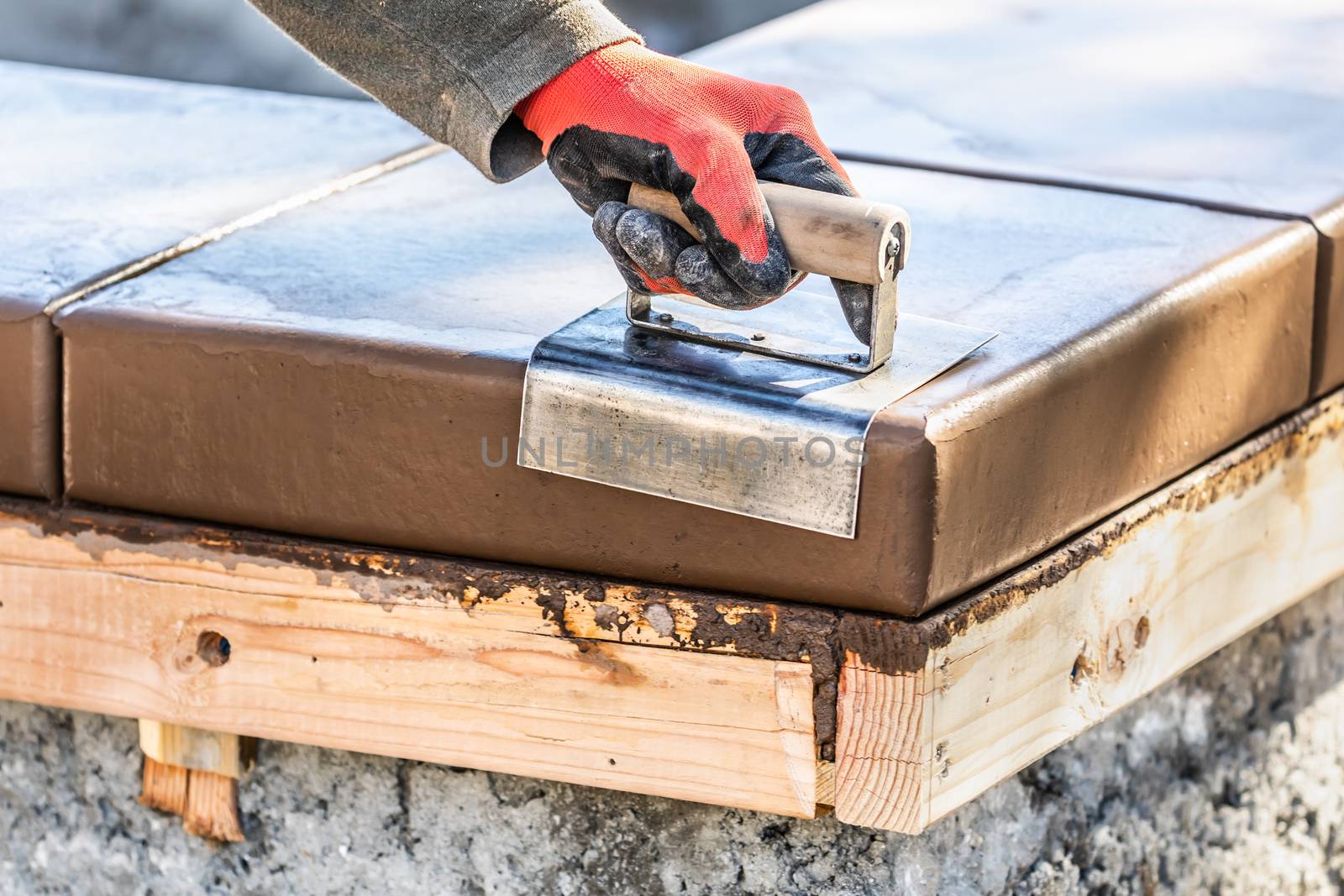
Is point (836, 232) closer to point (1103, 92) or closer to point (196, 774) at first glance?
point (196, 774)

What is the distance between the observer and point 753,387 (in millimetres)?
1185

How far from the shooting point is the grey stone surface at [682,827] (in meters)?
1.38

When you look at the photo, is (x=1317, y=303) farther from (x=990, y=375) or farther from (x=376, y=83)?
(x=376, y=83)

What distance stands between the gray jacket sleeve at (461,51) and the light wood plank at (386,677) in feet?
1.32

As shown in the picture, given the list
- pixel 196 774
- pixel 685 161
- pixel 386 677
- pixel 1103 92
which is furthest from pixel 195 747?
pixel 1103 92

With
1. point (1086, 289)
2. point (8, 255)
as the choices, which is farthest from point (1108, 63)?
point (8, 255)

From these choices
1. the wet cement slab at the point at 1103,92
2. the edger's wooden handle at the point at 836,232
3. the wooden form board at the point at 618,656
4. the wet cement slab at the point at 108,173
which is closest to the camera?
the edger's wooden handle at the point at 836,232

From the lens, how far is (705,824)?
54.0 inches

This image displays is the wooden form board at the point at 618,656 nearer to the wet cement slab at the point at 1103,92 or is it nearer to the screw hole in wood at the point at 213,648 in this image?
the screw hole in wood at the point at 213,648

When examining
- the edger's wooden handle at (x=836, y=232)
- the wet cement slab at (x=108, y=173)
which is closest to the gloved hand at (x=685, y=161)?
the edger's wooden handle at (x=836, y=232)

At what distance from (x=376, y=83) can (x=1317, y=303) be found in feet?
3.13

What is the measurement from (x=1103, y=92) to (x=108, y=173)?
1.28 meters

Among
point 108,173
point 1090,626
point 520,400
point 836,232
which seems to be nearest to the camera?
point 836,232
